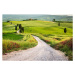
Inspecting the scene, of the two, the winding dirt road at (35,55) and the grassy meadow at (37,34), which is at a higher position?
the grassy meadow at (37,34)

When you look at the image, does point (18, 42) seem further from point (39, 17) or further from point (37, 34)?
point (39, 17)

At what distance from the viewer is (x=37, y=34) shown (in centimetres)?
837

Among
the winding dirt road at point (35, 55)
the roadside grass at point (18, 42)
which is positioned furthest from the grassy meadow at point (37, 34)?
the winding dirt road at point (35, 55)

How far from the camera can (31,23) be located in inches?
337

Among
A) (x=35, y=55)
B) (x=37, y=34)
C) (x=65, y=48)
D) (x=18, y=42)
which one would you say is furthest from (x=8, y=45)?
(x=65, y=48)

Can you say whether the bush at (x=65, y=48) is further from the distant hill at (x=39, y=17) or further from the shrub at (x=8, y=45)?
the shrub at (x=8, y=45)

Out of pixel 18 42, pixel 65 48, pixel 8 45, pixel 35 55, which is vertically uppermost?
pixel 18 42

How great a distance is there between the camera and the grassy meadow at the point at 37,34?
786 centimetres

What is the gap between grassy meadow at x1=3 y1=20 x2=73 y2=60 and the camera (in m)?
7.86

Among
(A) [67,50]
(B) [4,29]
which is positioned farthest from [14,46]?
(A) [67,50]

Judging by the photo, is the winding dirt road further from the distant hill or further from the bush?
the distant hill

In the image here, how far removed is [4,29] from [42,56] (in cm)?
230

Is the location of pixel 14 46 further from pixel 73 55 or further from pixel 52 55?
A: pixel 73 55
